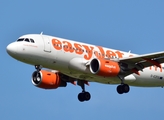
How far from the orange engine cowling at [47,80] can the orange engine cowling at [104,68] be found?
6.05 metres

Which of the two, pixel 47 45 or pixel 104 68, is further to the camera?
pixel 104 68

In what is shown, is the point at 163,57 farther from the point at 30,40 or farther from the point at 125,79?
the point at 30,40

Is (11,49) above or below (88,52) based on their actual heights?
below

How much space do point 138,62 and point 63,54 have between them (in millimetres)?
7884

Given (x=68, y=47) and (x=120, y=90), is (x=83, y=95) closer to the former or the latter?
(x=120, y=90)

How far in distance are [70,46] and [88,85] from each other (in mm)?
7253

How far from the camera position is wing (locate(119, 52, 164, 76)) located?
58172mm

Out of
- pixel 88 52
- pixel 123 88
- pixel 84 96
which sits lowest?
pixel 123 88

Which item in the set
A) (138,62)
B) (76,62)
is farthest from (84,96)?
(138,62)

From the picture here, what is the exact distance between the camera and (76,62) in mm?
57469

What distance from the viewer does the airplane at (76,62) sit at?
56438mm

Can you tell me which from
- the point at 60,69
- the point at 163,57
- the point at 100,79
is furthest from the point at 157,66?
the point at 60,69

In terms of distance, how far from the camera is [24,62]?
56.6 m

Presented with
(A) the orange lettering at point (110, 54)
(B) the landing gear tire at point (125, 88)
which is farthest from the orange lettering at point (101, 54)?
(B) the landing gear tire at point (125, 88)
